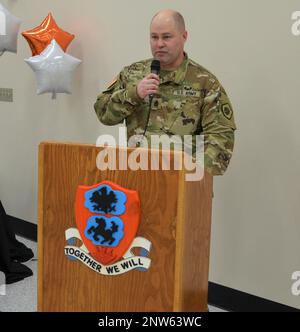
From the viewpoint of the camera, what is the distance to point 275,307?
257 cm

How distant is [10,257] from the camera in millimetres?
3230

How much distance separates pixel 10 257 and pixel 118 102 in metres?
1.74

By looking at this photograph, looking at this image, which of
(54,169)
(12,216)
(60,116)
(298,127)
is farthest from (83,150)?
(12,216)

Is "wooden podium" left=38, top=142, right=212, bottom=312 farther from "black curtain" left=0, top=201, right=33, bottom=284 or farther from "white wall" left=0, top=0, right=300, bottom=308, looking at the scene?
"black curtain" left=0, top=201, right=33, bottom=284

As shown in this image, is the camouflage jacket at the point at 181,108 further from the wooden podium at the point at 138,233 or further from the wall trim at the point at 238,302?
the wall trim at the point at 238,302

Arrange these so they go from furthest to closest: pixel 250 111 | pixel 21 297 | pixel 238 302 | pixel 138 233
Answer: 1. pixel 21 297
2. pixel 238 302
3. pixel 250 111
4. pixel 138 233

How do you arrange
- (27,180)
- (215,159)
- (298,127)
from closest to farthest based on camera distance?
1. (215,159)
2. (298,127)
3. (27,180)

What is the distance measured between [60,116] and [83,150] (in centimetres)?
231

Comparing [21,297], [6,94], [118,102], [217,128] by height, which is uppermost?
[6,94]

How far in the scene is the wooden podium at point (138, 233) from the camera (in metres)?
1.33

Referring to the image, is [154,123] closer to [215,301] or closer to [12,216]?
[215,301]

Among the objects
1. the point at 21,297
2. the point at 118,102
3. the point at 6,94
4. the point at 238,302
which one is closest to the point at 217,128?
the point at 118,102

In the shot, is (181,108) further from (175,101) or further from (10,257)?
(10,257)

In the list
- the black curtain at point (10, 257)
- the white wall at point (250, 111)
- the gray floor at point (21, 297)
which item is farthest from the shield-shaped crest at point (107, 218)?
the black curtain at point (10, 257)
